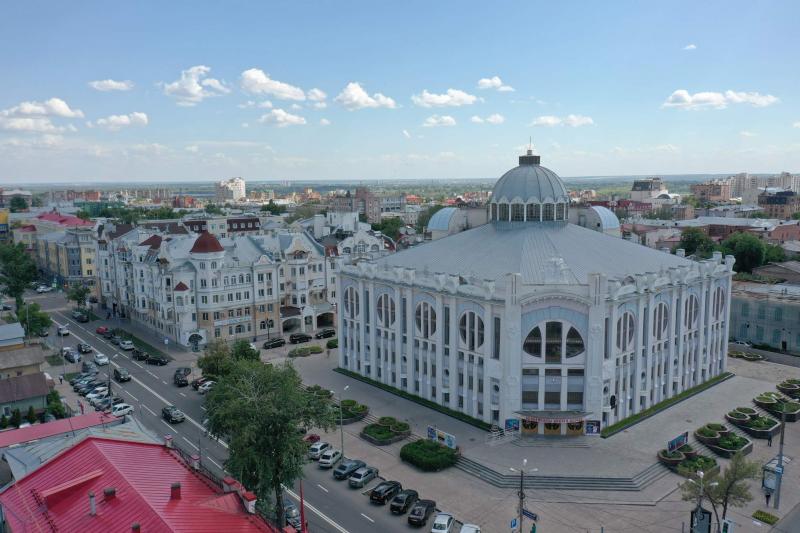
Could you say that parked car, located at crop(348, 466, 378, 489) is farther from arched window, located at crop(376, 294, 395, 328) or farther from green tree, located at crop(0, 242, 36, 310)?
green tree, located at crop(0, 242, 36, 310)

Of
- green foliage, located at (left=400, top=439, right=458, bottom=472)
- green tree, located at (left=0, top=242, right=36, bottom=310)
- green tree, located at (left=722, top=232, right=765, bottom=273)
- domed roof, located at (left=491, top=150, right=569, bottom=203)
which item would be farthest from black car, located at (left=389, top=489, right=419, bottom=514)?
green tree, located at (left=722, top=232, right=765, bottom=273)

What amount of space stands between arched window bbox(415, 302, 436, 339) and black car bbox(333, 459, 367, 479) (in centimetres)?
1645

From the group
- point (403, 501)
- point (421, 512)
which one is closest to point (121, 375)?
point (403, 501)

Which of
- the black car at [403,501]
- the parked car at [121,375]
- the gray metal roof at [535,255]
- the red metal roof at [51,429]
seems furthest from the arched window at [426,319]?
the parked car at [121,375]

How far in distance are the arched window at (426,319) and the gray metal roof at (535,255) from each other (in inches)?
178

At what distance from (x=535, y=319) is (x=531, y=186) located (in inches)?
871

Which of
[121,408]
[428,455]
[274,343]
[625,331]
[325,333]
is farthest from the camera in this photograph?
[325,333]

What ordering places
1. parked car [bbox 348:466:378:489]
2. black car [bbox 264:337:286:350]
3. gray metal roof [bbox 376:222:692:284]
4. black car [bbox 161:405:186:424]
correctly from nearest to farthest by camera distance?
parked car [bbox 348:466:378:489] < black car [bbox 161:405:186:424] < gray metal roof [bbox 376:222:692:284] < black car [bbox 264:337:286:350]

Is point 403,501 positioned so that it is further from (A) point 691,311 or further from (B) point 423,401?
(A) point 691,311

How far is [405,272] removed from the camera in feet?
205

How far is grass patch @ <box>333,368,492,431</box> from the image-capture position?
5532 cm

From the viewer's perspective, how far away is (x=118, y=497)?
90.6 feet

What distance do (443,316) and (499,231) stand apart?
15482 mm

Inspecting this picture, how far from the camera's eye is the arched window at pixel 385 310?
65062 millimetres
